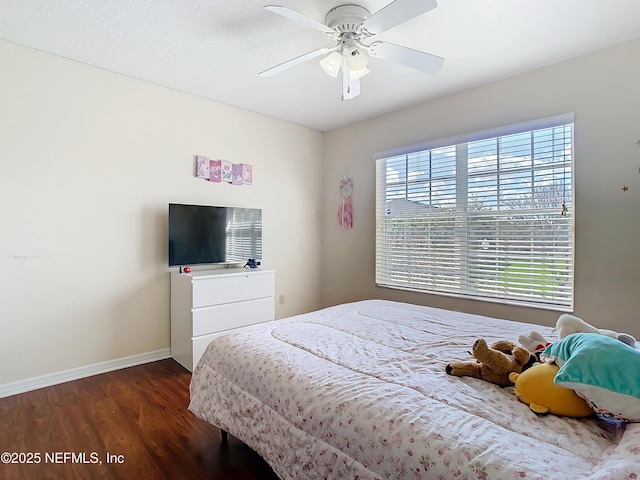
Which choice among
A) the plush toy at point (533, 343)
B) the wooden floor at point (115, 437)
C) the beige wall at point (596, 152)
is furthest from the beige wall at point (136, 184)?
the plush toy at point (533, 343)

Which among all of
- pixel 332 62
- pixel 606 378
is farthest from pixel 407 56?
pixel 606 378

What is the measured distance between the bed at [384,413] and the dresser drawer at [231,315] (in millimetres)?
1046

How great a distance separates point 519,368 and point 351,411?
2.16 ft

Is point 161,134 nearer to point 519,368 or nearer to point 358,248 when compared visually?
point 358,248

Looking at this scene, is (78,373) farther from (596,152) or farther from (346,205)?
(596,152)

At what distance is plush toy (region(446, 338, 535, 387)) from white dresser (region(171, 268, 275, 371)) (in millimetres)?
2057

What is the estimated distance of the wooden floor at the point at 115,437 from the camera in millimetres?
1575

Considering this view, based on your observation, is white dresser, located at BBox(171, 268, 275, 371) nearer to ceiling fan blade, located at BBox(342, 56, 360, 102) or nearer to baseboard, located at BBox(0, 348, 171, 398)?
baseboard, located at BBox(0, 348, 171, 398)

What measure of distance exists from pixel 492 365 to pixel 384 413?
1.56ft

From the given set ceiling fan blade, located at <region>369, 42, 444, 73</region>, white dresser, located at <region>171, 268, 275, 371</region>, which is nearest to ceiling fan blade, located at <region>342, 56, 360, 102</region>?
ceiling fan blade, located at <region>369, 42, 444, 73</region>

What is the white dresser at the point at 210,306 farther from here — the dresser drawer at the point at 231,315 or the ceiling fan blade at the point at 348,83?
the ceiling fan blade at the point at 348,83

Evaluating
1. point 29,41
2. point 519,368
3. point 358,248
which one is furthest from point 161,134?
point 519,368

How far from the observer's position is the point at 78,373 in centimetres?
260

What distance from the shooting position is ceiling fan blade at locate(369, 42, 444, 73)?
1944 millimetres
